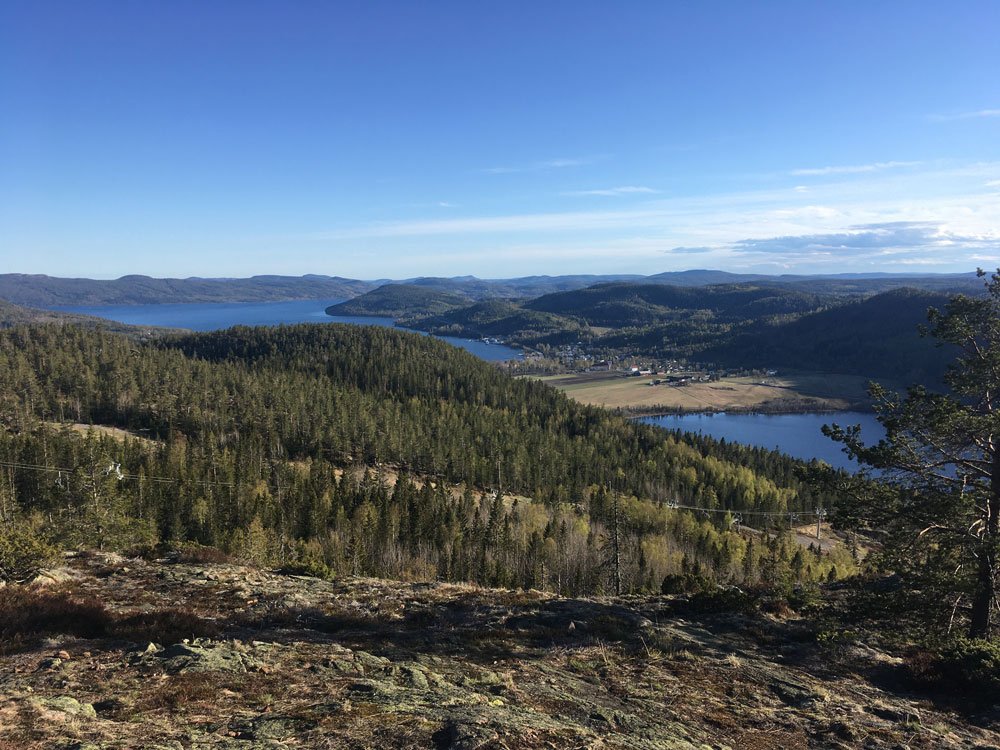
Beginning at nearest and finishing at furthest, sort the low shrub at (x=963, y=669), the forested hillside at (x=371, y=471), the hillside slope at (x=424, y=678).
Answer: the hillside slope at (x=424, y=678) → the low shrub at (x=963, y=669) → the forested hillside at (x=371, y=471)

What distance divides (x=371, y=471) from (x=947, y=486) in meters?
97.8

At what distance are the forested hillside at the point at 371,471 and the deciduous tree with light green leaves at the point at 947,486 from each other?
1152cm

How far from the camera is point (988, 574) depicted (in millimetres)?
16484

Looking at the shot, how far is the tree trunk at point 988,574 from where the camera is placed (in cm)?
1609

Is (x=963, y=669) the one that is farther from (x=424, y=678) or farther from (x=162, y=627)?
(x=162, y=627)

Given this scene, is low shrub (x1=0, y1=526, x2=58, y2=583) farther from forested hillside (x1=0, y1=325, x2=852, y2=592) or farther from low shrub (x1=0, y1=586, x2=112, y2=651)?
forested hillside (x1=0, y1=325, x2=852, y2=592)

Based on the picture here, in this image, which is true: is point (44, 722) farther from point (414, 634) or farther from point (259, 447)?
point (259, 447)

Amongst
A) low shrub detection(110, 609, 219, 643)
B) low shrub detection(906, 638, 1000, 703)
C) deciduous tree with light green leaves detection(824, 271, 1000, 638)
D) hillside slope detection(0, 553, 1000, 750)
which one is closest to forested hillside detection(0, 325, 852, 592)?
hillside slope detection(0, 553, 1000, 750)

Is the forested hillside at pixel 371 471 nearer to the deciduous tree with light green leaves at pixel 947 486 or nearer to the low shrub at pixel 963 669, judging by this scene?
the deciduous tree with light green leaves at pixel 947 486

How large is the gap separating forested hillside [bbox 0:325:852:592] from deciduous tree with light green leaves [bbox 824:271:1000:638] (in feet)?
37.8

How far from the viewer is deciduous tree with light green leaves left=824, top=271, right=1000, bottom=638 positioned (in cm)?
1641

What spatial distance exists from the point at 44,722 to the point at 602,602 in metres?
18.8

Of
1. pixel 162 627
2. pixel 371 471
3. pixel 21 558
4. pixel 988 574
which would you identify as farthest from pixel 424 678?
pixel 371 471

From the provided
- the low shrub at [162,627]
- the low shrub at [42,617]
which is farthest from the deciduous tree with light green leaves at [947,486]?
the low shrub at [42,617]
